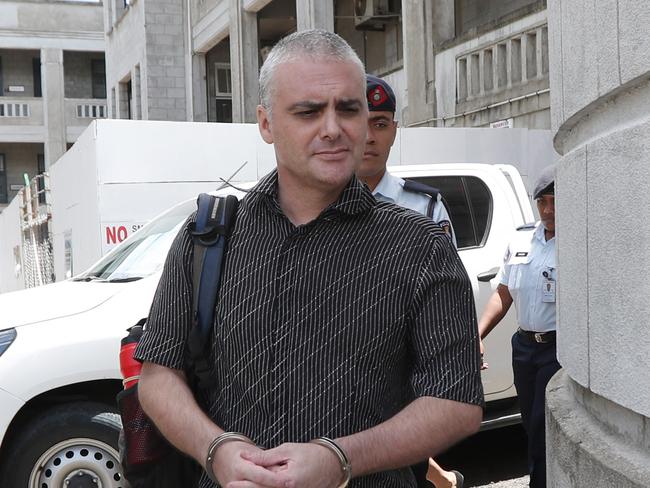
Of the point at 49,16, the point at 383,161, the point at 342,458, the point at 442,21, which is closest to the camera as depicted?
the point at 342,458

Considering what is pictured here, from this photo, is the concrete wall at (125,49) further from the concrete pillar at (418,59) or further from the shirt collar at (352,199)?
the shirt collar at (352,199)

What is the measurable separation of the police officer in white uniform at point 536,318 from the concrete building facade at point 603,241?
154 centimetres

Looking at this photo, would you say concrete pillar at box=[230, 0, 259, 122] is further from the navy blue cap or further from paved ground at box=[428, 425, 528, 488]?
the navy blue cap

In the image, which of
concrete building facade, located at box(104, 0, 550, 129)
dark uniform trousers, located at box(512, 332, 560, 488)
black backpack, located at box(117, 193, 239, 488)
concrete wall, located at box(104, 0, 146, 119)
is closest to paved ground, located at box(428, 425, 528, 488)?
dark uniform trousers, located at box(512, 332, 560, 488)

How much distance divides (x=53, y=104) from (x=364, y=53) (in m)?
19.9

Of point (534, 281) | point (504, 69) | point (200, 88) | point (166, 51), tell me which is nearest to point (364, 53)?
point (200, 88)

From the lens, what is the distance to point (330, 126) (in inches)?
78.4

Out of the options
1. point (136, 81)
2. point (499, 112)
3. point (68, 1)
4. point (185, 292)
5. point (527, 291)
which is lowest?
point (527, 291)

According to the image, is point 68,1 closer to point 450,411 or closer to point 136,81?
point 136,81

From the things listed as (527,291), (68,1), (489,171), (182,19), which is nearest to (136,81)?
(182,19)

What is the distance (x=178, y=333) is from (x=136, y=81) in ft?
85.1

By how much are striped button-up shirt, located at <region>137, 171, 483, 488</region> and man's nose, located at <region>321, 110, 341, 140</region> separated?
14cm

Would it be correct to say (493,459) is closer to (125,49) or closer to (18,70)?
(125,49)

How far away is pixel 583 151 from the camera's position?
8.20 ft
